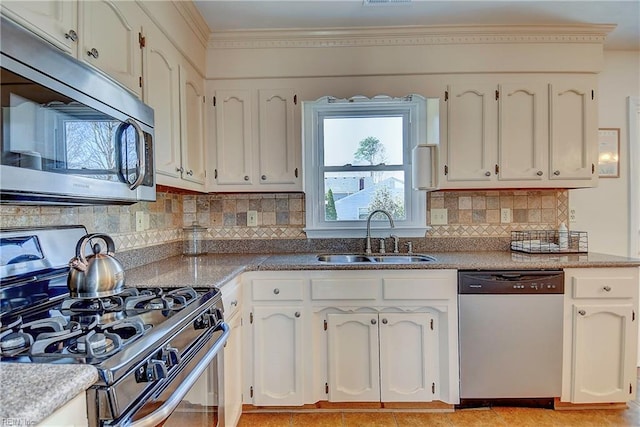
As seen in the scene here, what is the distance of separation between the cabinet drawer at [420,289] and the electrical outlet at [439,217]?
2.18 ft

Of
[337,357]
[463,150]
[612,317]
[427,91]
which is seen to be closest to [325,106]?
[427,91]

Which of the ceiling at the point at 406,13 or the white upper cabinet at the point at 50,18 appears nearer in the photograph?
the white upper cabinet at the point at 50,18

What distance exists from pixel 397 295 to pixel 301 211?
945mm

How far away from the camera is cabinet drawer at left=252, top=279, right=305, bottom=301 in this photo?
1942 mm

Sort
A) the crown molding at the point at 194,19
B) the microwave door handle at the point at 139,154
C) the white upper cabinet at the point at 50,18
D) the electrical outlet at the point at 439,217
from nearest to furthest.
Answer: the white upper cabinet at the point at 50,18
the microwave door handle at the point at 139,154
the crown molding at the point at 194,19
the electrical outlet at the point at 439,217

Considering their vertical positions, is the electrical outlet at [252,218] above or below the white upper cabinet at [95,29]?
below

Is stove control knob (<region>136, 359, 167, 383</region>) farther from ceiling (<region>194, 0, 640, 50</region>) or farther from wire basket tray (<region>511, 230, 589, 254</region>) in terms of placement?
wire basket tray (<region>511, 230, 589, 254</region>)

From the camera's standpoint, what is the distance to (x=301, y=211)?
2.54m

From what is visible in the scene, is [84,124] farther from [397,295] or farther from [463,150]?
[463,150]

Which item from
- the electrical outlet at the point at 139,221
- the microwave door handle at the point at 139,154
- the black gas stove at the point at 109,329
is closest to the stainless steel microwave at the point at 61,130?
the microwave door handle at the point at 139,154

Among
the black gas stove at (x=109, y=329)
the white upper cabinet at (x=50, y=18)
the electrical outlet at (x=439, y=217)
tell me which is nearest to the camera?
the black gas stove at (x=109, y=329)

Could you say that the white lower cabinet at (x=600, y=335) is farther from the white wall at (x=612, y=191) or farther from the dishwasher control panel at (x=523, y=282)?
the white wall at (x=612, y=191)

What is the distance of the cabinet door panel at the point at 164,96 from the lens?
162cm

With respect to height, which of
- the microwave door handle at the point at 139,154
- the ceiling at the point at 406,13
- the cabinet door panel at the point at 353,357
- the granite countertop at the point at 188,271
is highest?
the ceiling at the point at 406,13
